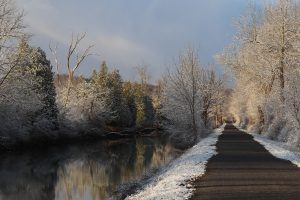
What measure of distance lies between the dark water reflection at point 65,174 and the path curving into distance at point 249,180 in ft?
17.0

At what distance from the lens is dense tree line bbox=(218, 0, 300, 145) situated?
31892 millimetres

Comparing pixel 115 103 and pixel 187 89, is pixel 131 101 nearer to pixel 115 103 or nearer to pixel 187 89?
pixel 115 103

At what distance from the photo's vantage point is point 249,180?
13.9 metres

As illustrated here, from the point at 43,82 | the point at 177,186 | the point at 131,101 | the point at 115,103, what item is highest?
the point at 131,101

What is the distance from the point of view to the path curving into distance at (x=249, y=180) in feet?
37.6

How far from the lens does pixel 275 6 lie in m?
41.6

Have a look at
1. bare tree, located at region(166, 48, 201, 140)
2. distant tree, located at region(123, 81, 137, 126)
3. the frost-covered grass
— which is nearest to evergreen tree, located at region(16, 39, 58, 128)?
bare tree, located at region(166, 48, 201, 140)

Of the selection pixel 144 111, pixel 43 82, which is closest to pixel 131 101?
pixel 144 111

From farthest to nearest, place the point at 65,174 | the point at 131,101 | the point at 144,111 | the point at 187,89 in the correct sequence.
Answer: the point at 144,111, the point at 131,101, the point at 187,89, the point at 65,174

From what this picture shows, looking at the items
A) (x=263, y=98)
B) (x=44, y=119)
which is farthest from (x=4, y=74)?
(x=263, y=98)

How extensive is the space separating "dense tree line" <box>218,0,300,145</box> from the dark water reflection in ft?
36.1

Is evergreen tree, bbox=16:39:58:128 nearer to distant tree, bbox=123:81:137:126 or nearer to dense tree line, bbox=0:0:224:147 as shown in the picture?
dense tree line, bbox=0:0:224:147

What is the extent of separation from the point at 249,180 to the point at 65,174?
14243 mm

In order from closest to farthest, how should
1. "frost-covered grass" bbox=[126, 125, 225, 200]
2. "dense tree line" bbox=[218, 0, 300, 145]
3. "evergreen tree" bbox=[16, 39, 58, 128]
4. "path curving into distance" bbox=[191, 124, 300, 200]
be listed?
"path curving into distance" bbox=[191, 124, 300, 200] → "frost-covered grass" bbox=[126, 125, 225, 200] → "dense tree line" bbox=[218, 0, 300, 145] → "evergreen tree" bbox=[16, 39, 58, 128]
